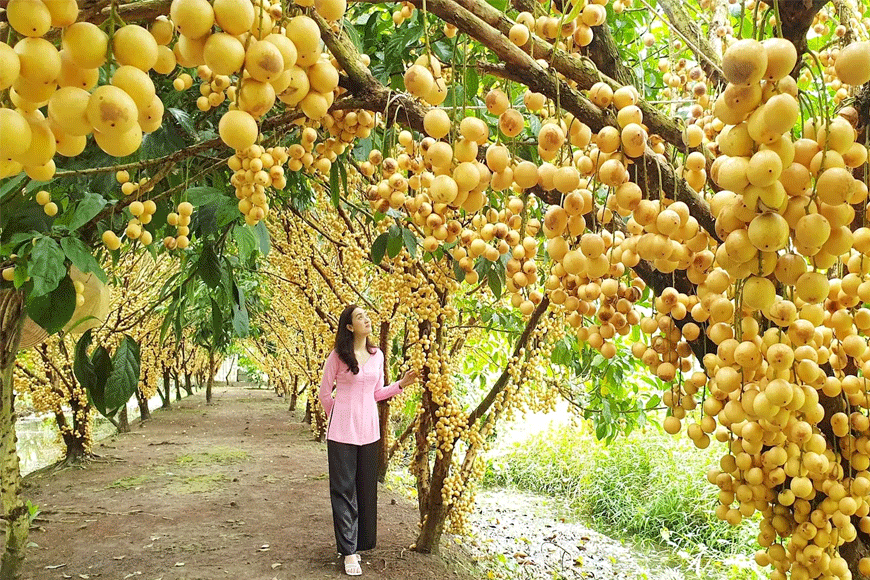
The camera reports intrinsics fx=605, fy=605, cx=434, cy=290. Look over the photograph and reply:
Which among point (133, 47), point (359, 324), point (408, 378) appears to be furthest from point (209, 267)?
point (408, 378)

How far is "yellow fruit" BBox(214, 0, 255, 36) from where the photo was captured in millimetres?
487

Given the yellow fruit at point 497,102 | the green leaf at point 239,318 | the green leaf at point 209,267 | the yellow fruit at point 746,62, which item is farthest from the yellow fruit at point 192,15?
the green leaf at point 239,318

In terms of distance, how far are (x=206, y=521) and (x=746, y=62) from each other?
17.0 ft

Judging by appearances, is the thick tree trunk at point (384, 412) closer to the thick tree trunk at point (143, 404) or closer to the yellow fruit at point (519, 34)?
the yellow fruit at point (519, 34)

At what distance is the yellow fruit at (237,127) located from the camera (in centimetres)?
55

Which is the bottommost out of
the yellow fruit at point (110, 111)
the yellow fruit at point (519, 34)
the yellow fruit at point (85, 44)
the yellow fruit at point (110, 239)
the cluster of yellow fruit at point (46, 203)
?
the yellow fruit at point (110, 111)

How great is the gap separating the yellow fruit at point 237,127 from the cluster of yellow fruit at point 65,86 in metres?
0.07

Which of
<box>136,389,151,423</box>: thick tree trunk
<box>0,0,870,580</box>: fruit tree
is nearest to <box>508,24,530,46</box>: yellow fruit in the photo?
<box>0,0,870,580</box>: fruit tree

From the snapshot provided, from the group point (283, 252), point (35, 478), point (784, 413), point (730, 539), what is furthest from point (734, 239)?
point (35, 478)

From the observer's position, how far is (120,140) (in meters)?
0.45

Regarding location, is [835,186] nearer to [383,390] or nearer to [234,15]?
[234,15]

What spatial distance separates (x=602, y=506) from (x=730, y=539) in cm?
139

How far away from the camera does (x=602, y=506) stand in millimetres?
6719

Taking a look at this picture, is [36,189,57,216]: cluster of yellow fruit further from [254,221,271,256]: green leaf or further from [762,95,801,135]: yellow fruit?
[762,95,801,135]: yellow fruit
